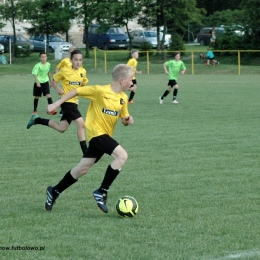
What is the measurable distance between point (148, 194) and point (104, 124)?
4.26 ft

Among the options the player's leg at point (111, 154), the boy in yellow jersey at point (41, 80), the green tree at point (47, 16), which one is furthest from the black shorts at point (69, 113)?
the green tree at point (47, 16)

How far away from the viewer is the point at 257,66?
41.2m

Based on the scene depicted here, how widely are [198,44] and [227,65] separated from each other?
19.6m

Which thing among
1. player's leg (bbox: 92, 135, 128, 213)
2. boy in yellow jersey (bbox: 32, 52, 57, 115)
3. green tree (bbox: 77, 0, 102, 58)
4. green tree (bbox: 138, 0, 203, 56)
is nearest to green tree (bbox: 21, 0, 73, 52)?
green tree (bbox: 77, 0, 102, 58)

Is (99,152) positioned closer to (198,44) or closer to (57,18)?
(57,18)

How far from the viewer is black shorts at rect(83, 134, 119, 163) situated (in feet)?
22.8

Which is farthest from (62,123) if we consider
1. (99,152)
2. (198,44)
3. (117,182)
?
(198,44)

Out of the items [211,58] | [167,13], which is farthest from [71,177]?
[167,13]

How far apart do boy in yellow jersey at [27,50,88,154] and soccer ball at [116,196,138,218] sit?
3285 mm

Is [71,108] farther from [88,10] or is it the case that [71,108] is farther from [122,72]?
[88,10]

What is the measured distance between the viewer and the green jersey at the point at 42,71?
1845 cm

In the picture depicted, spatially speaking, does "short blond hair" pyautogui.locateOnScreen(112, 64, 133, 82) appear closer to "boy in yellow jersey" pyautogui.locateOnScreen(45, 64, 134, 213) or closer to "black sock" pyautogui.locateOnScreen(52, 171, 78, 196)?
"boy in yellow jersey" pyautogui.locateOnScreen(45, 64, 134, 213)

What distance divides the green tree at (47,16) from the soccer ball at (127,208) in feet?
129

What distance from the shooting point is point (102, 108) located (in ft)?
23.1
